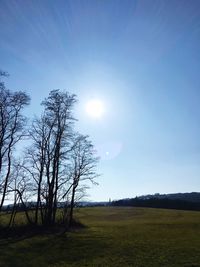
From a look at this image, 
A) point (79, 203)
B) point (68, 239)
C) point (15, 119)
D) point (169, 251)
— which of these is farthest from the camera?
point (79, 203)

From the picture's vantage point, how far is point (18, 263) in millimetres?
15305

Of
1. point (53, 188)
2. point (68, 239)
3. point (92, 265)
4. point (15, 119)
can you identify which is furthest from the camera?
point (53, 188)

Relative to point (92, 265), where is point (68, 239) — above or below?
above

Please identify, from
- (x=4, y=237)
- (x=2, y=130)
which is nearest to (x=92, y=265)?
(x=4, y=237)

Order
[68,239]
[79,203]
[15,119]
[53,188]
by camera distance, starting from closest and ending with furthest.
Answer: [68,239], [15,119], [53,188], [79,203]

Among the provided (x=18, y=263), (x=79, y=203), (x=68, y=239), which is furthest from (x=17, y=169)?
(x=18, y=263)

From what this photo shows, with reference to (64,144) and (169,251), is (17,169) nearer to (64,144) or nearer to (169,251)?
(64,144)

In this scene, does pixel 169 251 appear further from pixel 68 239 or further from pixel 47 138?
pixel 47 138

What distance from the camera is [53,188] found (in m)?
31.0

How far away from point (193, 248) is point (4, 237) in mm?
14872

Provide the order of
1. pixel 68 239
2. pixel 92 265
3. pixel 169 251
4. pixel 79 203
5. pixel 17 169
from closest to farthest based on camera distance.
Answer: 1. pixel 92 265
2. pixel 169 251
3. pixel 68 239
4. pixel 17 169
5. pixel 79 203

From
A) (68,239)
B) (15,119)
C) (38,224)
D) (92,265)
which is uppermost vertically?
(15,119)

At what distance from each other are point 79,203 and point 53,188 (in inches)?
369

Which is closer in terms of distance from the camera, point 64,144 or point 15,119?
point 15,119
